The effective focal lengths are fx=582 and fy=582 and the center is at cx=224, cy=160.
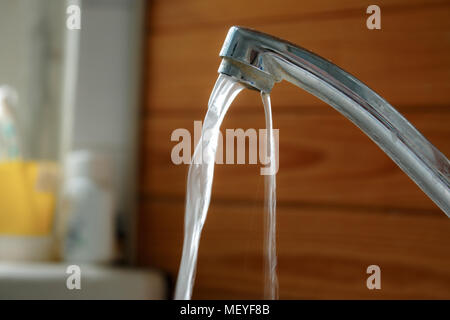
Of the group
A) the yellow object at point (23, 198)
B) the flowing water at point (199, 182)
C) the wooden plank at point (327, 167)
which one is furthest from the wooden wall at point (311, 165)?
the flowing water at point (199, 182)

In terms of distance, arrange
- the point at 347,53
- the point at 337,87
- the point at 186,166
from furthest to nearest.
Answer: the point at 186,166, the point at 347,53, the point at 337,87

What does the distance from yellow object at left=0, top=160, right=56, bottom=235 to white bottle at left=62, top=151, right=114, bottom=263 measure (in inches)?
1.6

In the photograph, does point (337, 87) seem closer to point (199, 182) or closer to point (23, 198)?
point (199, 182)

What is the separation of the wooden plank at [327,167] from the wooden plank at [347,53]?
2cm

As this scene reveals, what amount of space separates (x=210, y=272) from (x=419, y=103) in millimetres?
360

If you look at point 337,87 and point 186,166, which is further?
point 186,166

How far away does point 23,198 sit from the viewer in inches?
33.7

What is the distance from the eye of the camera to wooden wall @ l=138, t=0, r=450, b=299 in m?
0.69

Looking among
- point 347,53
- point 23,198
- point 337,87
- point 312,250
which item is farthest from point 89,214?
point 337,87

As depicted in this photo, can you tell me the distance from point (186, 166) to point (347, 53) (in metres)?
0.28

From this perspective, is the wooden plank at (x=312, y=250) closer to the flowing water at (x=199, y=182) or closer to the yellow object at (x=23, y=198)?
the yellow object at (x=23, y=198)

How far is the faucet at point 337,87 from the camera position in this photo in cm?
32
